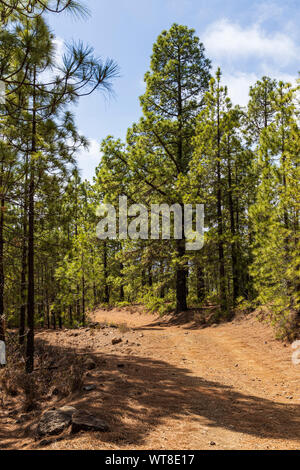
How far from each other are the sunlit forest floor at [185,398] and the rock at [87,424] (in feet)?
0.37

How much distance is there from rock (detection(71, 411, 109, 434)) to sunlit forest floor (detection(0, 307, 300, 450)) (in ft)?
0.37

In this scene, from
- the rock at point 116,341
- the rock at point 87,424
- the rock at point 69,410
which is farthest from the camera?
the rock at point 116,341

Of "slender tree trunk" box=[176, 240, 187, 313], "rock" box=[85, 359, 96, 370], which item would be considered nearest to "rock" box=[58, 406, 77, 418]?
"rock" box=[85, 359, 96, 370]

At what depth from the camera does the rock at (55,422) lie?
440 centimetres

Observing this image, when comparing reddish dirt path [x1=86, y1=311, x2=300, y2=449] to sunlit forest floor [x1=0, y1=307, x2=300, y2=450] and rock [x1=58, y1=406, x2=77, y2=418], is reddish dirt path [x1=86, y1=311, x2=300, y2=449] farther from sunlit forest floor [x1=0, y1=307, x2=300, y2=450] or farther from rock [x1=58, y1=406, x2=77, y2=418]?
rock [x1=58, y1=406, x2=77, y2=418]

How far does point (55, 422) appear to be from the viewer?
179 inches

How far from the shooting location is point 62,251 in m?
10.8

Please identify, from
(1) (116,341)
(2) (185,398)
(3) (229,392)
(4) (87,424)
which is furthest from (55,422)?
(1) (116,341)

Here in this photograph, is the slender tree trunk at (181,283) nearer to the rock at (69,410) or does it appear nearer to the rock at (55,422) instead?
the rock at (69,410)

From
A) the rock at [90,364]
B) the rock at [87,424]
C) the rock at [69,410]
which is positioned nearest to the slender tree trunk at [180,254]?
the rock at [90,364]

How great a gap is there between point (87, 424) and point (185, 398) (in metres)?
2.13

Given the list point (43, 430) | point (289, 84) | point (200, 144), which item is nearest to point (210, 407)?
point (43, 430)
